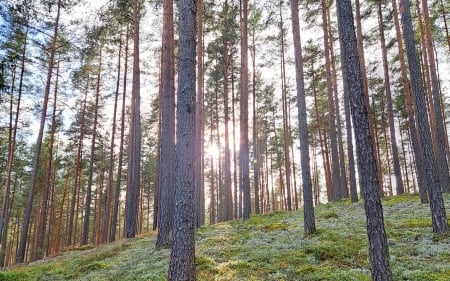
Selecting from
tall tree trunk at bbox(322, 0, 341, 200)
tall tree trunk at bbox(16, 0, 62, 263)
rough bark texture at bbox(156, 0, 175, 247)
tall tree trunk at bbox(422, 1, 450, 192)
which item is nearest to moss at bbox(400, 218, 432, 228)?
tall tree trunk at bbox(422, 1, 450, 192)

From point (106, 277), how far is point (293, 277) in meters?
5.58

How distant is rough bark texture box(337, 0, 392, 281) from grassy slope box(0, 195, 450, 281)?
3.86 ft

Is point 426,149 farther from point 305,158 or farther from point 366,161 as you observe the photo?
point 366,161

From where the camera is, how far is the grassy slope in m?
6.75

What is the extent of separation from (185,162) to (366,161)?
3532mm

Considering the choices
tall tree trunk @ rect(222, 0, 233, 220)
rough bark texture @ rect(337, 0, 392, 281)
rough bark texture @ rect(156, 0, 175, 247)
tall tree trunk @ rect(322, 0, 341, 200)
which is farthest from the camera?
tall tree trunk @ rect(222, 0, 233, 220)

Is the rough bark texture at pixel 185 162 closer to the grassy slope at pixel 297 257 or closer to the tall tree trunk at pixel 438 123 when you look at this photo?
the grassy slope at pixel 297 257

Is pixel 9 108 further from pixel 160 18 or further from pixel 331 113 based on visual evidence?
pixel 331 113

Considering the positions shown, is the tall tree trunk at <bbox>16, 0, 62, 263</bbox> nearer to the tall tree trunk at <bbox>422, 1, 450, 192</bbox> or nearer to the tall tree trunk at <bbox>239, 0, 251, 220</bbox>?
the tall tree trunk at <bbox>239, 0, 251, 220</bbox>

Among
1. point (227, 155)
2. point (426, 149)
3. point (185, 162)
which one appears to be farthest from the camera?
point (227, 155)

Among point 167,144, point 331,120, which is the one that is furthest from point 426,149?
point 331,120

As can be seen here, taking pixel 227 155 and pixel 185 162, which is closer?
pixel 185 162

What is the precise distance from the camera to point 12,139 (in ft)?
71.1

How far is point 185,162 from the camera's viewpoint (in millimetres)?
6449
